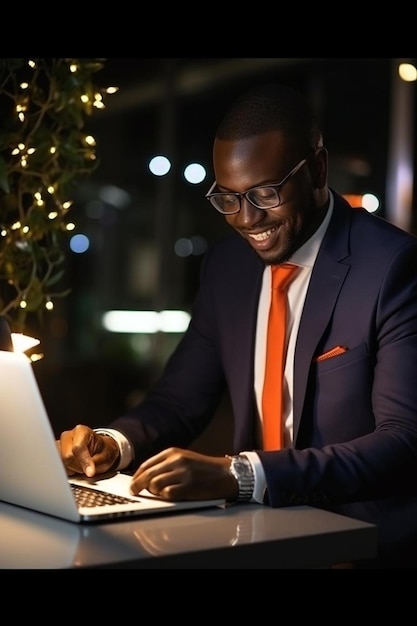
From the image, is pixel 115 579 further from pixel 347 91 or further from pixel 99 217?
pixel 99 217

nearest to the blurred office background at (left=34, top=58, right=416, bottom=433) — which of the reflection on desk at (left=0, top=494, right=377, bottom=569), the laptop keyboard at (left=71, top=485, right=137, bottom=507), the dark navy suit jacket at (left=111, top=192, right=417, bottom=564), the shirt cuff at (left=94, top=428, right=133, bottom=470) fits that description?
the dark navy suit jacket at (left=111, top=192, right=417, bottom=564)

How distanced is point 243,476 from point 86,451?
401mm

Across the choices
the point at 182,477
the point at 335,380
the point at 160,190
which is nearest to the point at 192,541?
the point at 182,477

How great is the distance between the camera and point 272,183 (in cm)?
271

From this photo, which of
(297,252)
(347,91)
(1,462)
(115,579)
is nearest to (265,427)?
(297,252)

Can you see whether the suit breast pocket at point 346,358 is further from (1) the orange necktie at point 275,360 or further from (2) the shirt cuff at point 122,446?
(2) the shirt cuff at point 122,446

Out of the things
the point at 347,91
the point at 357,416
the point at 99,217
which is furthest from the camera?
the point at 99,217

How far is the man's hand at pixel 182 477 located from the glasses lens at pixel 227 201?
78cm

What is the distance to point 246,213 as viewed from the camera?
271 cm

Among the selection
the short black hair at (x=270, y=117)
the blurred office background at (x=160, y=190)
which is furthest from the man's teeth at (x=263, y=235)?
the blurred office background at (x=160, y=190)

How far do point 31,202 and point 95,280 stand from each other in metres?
5.33

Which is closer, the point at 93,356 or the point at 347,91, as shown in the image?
the point at 347,91

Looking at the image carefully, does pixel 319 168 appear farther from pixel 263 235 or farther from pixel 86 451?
pixel 86 451

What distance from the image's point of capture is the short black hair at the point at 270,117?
274cm
